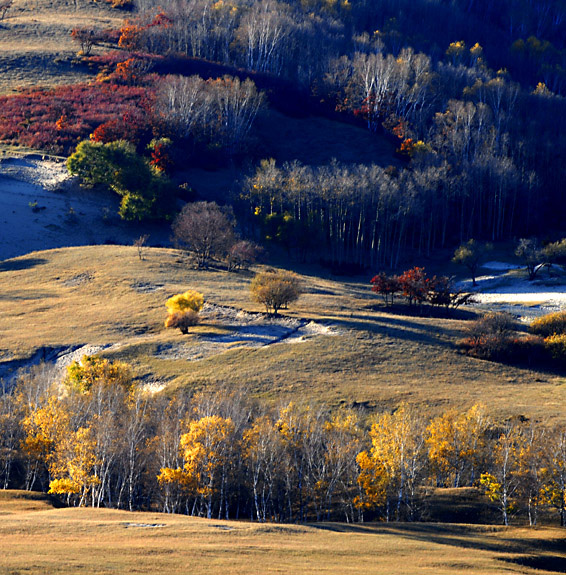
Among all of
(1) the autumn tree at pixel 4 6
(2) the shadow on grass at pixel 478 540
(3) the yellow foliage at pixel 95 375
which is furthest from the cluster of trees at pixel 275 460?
(1) the autumn tree at pixel 4 6

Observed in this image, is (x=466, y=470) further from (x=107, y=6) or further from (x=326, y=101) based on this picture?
(x=107, y=6)

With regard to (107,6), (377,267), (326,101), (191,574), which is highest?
(107,6)

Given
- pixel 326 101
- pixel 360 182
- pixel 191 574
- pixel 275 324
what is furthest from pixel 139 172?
pixel 191 574

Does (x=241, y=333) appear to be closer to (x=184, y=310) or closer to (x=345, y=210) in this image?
(x=184, y=310)

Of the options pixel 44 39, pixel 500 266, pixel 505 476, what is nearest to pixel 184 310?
pixel 505 476

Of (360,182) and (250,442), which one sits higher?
(360,182)

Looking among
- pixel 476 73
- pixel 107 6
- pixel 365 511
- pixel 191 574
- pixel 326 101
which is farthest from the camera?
pixel 107 6

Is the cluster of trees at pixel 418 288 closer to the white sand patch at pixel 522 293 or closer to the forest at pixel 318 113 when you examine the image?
the white sand patch at pixel 522 293
